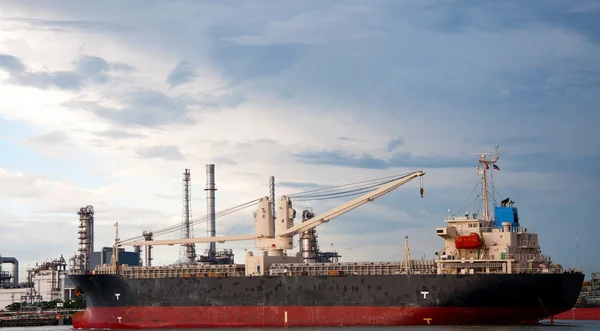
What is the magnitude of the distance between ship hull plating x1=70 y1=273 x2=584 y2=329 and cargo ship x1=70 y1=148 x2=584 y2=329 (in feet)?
0.19

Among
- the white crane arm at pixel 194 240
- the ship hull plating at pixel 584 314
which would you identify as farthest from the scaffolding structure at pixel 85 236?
the ship hull plating at pixel 584 314

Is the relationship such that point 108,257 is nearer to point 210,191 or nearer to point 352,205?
point 210,191

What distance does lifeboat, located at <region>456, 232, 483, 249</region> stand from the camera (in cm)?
4631

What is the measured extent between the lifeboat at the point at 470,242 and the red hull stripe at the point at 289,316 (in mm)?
3510

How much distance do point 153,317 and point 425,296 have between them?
58.4 feet

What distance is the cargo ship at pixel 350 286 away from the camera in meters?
45.3

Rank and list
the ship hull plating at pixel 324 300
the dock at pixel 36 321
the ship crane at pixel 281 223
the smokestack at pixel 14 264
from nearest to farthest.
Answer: the ship hull plating at pixel 324 300, the ship crane at pixel 281 223, the dock at pixel 36 321, the smokestack at pixel 14 264

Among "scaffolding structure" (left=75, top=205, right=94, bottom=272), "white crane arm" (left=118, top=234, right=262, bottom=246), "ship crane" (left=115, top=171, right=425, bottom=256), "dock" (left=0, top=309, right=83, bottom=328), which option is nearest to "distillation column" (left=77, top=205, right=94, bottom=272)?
"scaffolding structure" (left=75, top=205, right=94, bottom=272)

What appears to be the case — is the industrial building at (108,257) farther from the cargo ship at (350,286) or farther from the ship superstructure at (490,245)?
the ship superstructure at (490,245)

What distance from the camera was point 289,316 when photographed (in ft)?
162

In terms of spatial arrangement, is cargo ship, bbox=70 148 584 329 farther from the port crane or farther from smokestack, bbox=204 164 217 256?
smokestack, bbox=204 164 217 256

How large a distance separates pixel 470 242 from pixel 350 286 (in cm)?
735

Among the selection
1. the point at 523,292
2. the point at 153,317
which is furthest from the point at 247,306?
the point at 523,292

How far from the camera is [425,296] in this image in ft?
152
